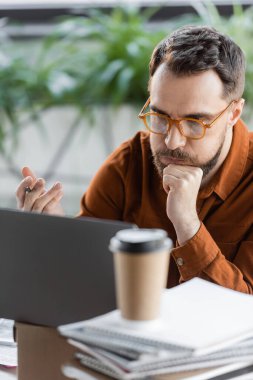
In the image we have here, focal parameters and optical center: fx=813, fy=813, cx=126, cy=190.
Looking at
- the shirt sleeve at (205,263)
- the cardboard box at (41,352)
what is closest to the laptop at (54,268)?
the cardboard box at (41,352)

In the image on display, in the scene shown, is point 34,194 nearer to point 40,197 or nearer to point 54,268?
point 40,197

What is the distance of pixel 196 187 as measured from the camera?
1.79 metres

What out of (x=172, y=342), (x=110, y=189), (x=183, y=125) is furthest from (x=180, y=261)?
(x=172, y=342)

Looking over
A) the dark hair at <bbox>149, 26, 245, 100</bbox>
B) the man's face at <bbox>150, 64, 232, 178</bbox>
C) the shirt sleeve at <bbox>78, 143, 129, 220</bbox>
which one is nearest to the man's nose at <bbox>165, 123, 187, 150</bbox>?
the man's face at <bbox>150, 64, 232, 178</bbox>

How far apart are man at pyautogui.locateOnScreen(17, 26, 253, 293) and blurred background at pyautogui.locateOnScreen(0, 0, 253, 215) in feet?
5.05


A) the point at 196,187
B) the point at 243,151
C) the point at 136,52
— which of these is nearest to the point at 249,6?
the point at 136,52

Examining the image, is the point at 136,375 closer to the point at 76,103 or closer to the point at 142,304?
the point at 142,304

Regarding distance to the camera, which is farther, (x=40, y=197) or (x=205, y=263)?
(x=40, y=197)

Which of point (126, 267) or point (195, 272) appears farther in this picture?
point (195, 272)

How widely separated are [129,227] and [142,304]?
0.14m

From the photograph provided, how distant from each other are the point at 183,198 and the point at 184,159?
14cm

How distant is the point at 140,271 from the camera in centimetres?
111

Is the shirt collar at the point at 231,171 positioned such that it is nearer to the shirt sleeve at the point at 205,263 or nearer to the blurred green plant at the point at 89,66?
the shirt sleeve at the point at 205,263

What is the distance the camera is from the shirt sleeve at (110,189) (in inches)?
82.0
